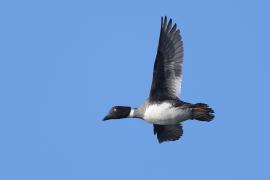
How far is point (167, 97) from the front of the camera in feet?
58.9

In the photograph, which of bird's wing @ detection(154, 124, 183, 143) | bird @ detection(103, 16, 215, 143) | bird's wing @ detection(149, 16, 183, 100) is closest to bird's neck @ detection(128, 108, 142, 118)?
bird @ detection(103, 16, 215, 143)

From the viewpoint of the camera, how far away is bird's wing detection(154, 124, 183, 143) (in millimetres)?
19031

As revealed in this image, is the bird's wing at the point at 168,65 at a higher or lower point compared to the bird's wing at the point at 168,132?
higher

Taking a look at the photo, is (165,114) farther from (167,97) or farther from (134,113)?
(134,113)

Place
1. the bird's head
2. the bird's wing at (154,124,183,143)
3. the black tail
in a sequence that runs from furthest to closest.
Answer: the bird's wing at (154,124,183,143), the bird's head, the black tail

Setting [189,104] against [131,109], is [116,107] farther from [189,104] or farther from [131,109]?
[189,104]

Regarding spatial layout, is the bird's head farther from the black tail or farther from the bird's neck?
the black tail

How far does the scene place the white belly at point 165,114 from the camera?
17.6 metres

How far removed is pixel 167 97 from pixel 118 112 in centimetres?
130

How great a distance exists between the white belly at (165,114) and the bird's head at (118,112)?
0.70 meters

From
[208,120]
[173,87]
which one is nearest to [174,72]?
[173,87]

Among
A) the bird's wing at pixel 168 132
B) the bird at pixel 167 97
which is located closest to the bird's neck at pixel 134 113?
the bird at pixel 167 97

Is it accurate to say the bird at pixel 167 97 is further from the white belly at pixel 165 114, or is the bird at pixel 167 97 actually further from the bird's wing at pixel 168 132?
the bird's wing at pixel 168 132

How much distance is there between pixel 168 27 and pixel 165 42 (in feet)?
1.22
